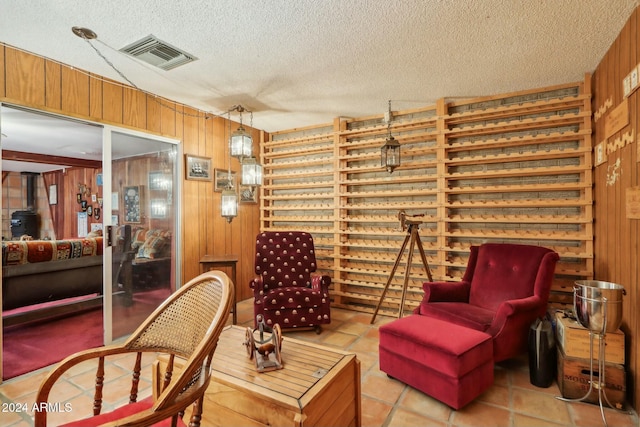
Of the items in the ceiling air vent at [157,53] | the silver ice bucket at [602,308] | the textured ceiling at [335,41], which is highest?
the textured ceiling at [335,41]

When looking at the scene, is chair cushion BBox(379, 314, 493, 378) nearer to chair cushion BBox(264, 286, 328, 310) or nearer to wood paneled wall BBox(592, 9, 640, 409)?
wood paneled wall BBox(592, 9, 640, 409)

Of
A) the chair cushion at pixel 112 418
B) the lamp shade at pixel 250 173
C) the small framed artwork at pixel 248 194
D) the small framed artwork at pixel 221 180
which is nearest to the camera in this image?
the chair cushion at pixel 112 418

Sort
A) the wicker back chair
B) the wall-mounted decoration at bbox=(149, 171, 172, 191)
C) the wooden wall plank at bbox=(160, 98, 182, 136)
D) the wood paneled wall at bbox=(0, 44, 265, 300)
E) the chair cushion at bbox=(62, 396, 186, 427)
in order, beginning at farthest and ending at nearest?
1. the wall-mounted decoration at bbox=(149, 171, 172, 191)
2. the wooden wall plank at bbox=(160, 98, 182, 136)
3. the wood paneled wall at bbox=(0, 44, 265, 300)
4. the chair cushion at bbox=(62, 396, 186, 427)
5. the wicker back chair

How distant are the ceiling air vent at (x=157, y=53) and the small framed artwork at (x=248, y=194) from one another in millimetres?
2086

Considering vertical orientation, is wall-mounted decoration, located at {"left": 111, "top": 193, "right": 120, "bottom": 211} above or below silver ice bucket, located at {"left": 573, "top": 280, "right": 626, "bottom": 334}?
above

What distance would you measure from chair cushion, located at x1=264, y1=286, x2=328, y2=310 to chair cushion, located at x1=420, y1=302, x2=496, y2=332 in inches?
41.4

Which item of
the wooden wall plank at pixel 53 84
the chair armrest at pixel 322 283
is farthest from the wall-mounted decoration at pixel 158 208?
the chair armrest at pixel 322 283

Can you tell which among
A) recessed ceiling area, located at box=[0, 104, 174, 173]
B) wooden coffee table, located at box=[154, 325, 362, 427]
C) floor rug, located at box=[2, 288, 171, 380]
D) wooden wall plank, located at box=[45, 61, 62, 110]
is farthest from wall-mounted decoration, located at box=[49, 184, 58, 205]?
wooden coffee table, located at box=[154, 325, 362, 427]

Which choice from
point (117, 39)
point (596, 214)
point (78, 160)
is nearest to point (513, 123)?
point (596, 214)

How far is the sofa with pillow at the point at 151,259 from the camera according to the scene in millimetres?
3510

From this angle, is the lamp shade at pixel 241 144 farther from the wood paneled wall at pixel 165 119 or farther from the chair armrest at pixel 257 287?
the chair armrest at pixel 257 287

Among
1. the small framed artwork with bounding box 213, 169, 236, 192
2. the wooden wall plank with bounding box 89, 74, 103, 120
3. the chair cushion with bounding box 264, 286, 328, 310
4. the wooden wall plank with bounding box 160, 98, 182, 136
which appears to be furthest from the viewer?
the small framed artwork with bounding box 213, 169, 236, 192

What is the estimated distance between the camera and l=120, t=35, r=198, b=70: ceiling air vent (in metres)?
2.37

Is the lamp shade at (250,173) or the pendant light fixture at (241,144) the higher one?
the pendant light fixture at (241,144)
